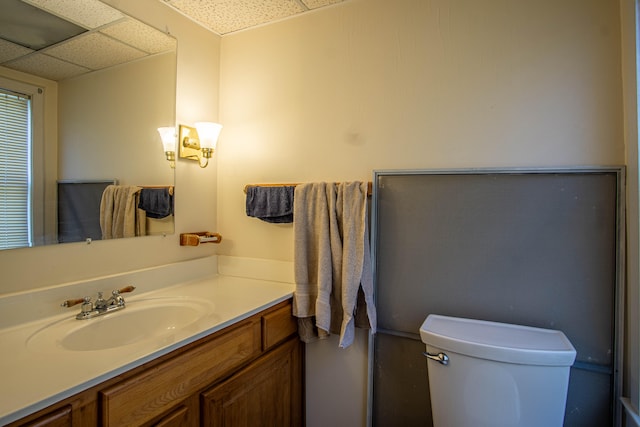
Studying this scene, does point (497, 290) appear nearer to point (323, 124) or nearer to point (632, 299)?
point (632, 299)

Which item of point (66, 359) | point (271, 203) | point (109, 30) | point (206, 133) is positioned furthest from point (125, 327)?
point (109, 30)

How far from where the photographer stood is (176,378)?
0.99m

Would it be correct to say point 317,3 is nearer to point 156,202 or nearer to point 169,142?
point 169,142

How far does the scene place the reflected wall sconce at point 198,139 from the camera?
1.67 meters

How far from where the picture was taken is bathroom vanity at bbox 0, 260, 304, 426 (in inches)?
29.8

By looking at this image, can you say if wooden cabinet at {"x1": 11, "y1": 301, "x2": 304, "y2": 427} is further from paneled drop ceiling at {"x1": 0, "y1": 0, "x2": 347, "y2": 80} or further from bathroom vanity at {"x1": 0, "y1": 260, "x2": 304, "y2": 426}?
paneled drop ceiling at {"x1": 0, "y1": 0, "x2": 347, "y2": 80}

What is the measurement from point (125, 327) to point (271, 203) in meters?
0.81

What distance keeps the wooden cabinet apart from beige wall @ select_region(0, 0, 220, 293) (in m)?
0.63

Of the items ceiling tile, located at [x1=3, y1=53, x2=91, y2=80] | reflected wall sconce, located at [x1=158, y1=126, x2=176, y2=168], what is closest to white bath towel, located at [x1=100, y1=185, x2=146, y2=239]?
reflected wall sconce, located at [x1=158, y1=126, x2=176, y2=168]

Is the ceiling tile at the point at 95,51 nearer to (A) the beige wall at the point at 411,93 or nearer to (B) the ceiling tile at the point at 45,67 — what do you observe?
(B) the ceiling tile at the point at 45,67

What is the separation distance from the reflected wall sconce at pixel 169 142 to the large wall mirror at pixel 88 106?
0.07 ft

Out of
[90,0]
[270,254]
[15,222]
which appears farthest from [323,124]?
[15,222]

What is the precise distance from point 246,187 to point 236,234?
30cm

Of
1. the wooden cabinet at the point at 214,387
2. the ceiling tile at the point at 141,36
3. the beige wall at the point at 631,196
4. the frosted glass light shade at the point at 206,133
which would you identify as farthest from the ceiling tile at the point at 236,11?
the wooden cabinet at the point at 214,387
